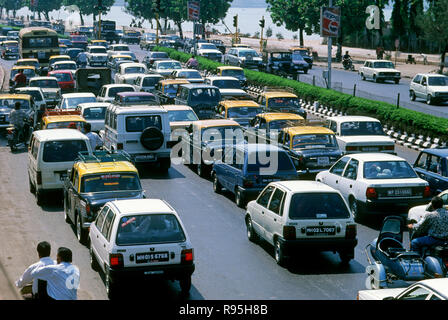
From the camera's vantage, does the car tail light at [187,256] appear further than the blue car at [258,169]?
No

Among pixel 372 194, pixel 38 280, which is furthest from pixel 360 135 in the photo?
pixel 38 280

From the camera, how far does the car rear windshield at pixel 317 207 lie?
14.4 m

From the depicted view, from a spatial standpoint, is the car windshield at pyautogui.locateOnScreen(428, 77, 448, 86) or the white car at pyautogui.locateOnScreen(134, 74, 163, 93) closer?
the white car at pyautogui.locateOnScreen(134, 74, 163, 93)

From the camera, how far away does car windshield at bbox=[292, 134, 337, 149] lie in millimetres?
22625

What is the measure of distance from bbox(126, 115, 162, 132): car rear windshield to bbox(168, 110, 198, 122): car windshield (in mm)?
3735

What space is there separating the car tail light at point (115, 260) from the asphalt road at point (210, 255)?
1.61ft

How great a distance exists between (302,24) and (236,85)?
146 ft

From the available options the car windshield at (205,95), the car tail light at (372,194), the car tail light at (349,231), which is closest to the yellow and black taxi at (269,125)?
the car windshield at (205,95)

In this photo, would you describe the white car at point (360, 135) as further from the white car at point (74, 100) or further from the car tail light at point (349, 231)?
the white car at point (74, 100)

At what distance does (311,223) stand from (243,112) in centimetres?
1601

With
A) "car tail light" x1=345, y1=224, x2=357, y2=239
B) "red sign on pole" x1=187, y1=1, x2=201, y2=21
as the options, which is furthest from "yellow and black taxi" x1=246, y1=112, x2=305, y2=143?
"red sign on pole" x1=187, y1=1, x2=201, y2=21

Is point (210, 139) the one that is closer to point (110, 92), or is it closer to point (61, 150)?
point (61, 150)

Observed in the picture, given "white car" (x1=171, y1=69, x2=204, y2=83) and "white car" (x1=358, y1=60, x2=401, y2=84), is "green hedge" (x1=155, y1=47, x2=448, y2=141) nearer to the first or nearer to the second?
"white car" (x1=171, y1=69, x2=204, y2=83)
